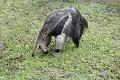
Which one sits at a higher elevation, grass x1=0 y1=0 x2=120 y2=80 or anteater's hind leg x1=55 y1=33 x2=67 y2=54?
anteater's hind leg x1=55 y1=33 x2=67 y2=54

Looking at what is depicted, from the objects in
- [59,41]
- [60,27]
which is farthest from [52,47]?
[60,27]

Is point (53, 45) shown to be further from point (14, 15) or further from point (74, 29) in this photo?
point (14, 15)

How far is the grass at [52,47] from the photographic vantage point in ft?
22.5

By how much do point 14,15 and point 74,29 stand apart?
313cm

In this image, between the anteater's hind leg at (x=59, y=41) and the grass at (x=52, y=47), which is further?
the anteater's hind leg at (x=59, y=41)

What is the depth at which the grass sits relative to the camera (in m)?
6.86

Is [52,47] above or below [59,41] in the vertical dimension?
below

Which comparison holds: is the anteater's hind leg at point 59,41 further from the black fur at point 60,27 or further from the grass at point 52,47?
the grass at point 52,47

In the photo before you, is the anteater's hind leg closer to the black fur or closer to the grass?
the black fur

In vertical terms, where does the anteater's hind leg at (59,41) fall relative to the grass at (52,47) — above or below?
above

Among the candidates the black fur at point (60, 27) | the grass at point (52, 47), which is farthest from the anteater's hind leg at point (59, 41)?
the grass at point (52, 47)

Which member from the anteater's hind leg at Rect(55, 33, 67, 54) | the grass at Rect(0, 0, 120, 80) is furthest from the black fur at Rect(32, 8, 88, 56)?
A: the grass at Rect(0, 0, 120, 80)

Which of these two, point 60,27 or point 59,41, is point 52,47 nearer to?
point 59,41

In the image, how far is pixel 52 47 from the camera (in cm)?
792
